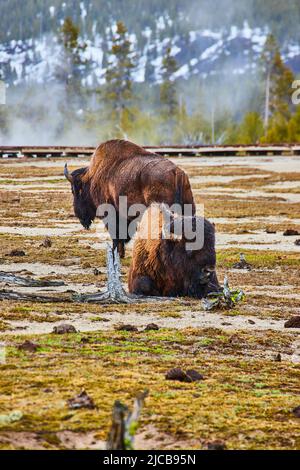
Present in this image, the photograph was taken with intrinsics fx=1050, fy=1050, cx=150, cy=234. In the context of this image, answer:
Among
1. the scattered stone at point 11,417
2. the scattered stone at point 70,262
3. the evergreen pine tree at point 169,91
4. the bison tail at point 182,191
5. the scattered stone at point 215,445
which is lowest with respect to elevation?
the scattered stone at point 70,262

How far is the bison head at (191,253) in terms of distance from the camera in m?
11.7

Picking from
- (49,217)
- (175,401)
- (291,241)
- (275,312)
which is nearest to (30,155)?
(49,217)

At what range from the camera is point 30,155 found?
54.2 meters

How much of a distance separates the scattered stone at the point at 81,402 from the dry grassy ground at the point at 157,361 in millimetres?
47

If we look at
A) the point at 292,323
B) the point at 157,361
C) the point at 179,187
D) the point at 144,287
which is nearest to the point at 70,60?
the point at 179,187

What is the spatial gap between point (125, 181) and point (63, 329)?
6.57 metres

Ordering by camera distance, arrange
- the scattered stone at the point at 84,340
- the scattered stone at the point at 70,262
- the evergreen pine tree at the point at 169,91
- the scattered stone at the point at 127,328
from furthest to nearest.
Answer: the evergreen pine tree at the point at 169,91
the scattered stone at the point at 70,262
the scattered stone at the point at 127,328
the scattered stone at the point at 84,340

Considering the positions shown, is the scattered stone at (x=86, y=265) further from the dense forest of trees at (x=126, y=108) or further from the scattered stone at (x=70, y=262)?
the dense forest of trees at (x=126, y=108)

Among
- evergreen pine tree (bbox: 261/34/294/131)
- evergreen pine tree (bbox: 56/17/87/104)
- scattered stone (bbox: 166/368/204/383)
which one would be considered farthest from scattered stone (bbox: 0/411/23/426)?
evergreen pine tree (bbox: 56/17/87/104)

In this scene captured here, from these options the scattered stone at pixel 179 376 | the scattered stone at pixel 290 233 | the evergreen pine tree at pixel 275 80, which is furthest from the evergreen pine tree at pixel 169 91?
the scattered stone at pixel 179 376

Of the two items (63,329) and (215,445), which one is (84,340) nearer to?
(63,329)

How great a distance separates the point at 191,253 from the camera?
11688 mm

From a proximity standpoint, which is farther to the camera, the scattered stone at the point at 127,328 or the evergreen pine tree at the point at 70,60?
the evergreen pine tree at the point at 70,60

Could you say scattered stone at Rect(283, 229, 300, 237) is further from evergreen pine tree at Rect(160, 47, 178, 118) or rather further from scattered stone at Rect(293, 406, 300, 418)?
evergreen pine tree at Rect(160, 47, 178, 118)
